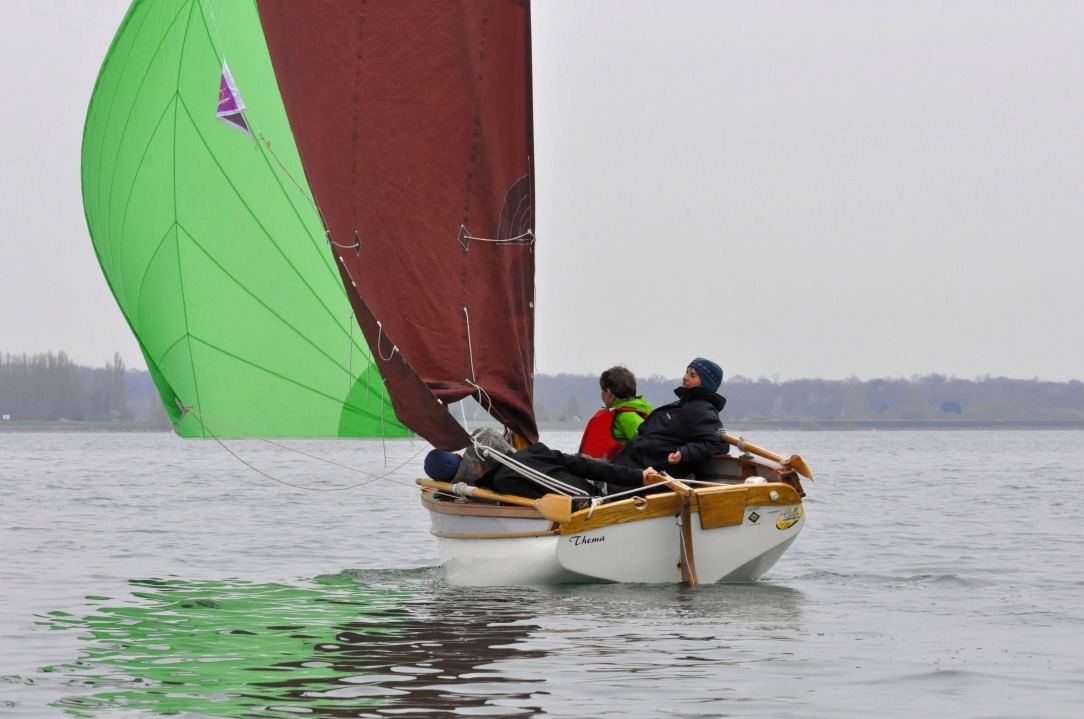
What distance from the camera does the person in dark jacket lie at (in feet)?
37.7

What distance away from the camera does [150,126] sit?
13.4 m

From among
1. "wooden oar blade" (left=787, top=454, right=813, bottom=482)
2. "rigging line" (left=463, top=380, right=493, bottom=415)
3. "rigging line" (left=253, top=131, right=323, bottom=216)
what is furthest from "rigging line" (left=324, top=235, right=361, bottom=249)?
"wooden oar blade" (left=787, top=454, right=813, bottom=482)

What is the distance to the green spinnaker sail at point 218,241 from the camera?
12.9 m

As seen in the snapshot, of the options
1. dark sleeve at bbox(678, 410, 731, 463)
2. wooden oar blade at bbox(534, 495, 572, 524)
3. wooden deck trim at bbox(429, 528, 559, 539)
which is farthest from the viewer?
dark sleeve at bbox(678, 410, 731, 463)

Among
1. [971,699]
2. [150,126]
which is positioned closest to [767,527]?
[971,699]

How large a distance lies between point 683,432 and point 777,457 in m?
0.86

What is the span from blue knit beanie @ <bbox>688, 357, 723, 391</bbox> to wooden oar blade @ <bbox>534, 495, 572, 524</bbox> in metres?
1.72

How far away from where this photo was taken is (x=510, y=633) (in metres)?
9.56

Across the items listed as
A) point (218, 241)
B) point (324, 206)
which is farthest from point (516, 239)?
point (218, 241)

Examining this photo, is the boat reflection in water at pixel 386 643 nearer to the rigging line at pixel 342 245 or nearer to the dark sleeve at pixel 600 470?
the dark sleeve at pixel 600 470

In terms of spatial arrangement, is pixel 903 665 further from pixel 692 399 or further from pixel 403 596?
pixel 403 596

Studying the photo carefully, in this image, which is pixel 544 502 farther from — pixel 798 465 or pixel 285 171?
pixel 285 171

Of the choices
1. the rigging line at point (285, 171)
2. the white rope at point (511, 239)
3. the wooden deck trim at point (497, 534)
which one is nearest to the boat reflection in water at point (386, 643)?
the wooden deck trim at point (497, 534)

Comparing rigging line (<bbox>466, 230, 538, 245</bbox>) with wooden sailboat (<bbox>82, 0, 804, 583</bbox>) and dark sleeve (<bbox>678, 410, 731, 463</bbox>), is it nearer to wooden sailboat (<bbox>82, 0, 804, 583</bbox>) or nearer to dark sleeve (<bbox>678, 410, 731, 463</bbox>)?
wooden sailboat (<bbox>82, 0, 804, 583</bbox>)
